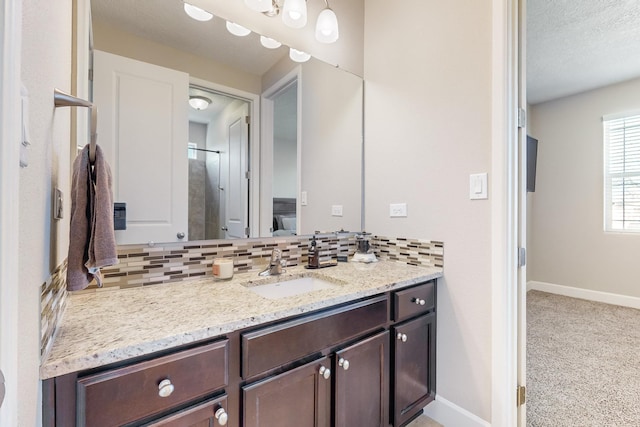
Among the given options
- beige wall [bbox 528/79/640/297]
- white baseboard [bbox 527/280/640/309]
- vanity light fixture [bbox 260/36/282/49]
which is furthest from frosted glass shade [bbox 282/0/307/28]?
white baseboard [bbox 527/280/640/309]

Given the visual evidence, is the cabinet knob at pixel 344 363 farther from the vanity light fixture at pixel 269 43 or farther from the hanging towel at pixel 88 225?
the vanity light fixture at pixel 269 43

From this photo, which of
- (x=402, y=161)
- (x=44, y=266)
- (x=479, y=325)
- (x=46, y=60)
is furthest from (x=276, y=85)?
(x=479, y=325)

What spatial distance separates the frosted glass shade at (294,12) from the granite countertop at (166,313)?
4.73 ft

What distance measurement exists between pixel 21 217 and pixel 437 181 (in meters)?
1.69

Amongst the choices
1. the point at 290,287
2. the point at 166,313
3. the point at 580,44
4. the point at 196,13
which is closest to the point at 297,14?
the point at 196,13

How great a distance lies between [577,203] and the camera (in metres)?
3.89

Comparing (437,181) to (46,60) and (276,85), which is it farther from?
(46,60)

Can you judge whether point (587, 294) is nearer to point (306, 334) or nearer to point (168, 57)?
point (306, 334)

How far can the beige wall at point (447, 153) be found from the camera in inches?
59.1

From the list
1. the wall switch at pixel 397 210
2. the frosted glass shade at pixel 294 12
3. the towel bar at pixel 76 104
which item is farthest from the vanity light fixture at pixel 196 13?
the wall switch at pixel 397 210

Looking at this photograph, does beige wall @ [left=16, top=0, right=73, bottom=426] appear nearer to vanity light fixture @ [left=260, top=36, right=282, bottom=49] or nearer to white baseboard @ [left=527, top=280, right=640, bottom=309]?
vanity light fixture @ [left=260, top=36, right=282, bottom=49]

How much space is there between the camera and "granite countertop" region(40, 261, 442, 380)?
2.34ft

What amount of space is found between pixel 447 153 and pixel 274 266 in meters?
1.13

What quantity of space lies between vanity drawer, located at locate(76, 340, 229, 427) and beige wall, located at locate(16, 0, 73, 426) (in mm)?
100
